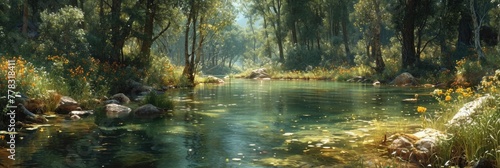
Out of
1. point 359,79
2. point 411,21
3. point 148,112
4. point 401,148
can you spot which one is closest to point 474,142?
point 401,148

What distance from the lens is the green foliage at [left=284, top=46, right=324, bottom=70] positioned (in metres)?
55.7

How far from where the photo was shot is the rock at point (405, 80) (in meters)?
31.6

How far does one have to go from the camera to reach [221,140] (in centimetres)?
1014

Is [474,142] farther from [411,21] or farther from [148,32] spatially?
[411,21]

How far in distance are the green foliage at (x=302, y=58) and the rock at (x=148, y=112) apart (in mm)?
41450

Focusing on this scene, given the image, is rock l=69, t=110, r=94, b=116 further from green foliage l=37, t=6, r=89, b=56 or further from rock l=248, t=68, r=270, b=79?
rock l=248, t=68, r=270, b=79

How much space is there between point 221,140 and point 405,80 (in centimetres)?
2531

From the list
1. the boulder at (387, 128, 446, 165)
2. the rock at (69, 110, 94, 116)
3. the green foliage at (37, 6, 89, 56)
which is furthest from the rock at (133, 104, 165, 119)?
the boulder at (387, 128, 446, 165)

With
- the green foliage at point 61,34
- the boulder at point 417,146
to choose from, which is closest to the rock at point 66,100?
the green foliage at point 61,34

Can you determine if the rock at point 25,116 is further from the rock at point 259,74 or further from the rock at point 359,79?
Result: the rock at point 259,74

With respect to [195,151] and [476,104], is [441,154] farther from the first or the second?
[195,151]

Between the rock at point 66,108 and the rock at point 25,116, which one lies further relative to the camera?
the rock at point 66,108

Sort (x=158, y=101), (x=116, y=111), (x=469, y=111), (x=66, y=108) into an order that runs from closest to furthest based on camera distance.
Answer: (x=469, y=111) → (x=66, y=108) → (x=116, y=111) → (x=158, y=101)

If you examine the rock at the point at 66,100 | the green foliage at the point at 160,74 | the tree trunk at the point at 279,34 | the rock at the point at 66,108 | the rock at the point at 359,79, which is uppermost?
the tree trunk at the point at 279,34
